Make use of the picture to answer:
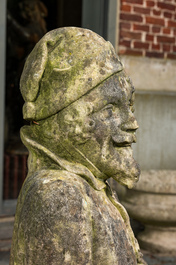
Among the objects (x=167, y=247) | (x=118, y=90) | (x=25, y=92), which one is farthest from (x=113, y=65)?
(x=167, y=247)

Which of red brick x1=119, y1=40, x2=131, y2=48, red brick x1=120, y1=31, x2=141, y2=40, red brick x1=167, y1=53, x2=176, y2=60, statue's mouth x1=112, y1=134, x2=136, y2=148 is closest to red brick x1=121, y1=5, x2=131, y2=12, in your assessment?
red brick x1=120, y1=31, x2=141, y2=40

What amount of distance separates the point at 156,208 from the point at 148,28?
2294 mm

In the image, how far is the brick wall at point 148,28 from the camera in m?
4.91

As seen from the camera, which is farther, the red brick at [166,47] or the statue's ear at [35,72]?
the red brick at [166,47]

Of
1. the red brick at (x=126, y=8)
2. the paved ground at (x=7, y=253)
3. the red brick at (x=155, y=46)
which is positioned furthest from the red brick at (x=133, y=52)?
the paved ground at (x=7, y=253)

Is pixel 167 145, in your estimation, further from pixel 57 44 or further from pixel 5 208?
pixel 57 44

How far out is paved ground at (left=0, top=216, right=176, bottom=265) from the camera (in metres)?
3.97

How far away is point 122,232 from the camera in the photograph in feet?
5.69

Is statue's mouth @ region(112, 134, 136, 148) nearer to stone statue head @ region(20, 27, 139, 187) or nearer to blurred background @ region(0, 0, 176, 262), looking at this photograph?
stone statue head @ region(20, 27, 139, 187)

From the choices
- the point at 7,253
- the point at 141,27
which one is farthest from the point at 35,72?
the point at 141,27

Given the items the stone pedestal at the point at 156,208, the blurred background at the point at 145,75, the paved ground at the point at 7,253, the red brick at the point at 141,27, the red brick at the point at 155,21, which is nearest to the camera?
the paved ground at the point at 7,253

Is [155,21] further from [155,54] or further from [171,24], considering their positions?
[155,54]

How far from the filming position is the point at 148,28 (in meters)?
5.10

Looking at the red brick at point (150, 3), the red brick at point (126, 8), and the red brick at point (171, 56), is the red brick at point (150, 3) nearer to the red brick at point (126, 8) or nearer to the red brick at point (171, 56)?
the red brick at point (126, 8)
